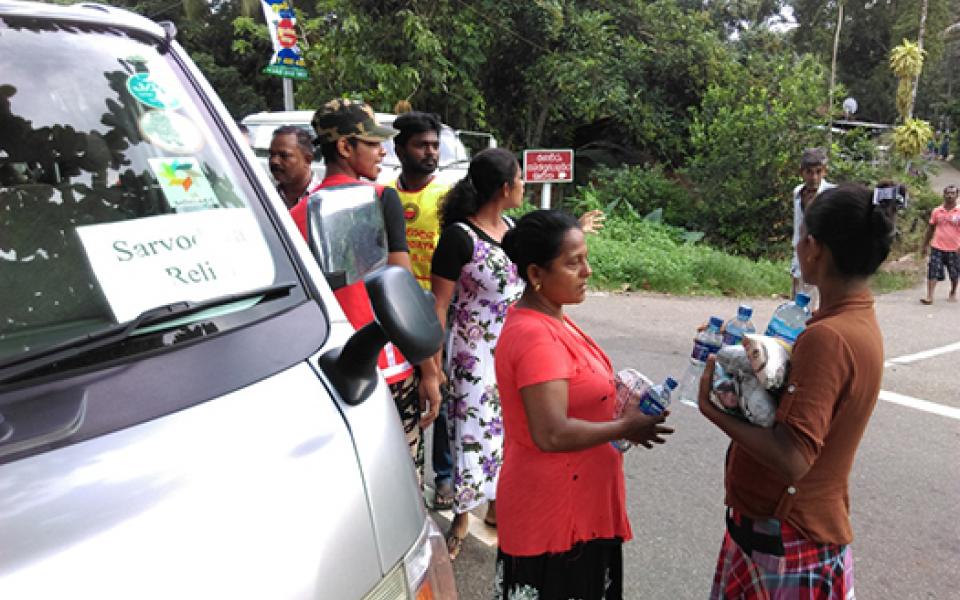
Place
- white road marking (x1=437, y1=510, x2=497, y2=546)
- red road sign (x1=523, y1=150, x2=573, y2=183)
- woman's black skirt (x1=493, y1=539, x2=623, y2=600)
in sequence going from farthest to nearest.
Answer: red road sign (x1=523, y1=150, x2=573, y2=183)
white road marking (x1=437, y1=510, x2=497, y2=546)
woman's black skirt (x1=493, y1=539, x2=623, y2=600)

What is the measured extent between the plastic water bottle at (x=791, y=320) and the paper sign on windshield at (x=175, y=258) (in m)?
1.33

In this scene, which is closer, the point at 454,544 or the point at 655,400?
the point at 655,400

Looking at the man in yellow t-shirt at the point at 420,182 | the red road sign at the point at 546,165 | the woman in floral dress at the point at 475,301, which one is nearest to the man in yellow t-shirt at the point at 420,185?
the man in yellow t-shirt at the point at 420,182

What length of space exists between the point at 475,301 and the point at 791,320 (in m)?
1.40

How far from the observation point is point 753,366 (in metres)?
1.66

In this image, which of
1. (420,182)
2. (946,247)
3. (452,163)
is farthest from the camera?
(946,247)

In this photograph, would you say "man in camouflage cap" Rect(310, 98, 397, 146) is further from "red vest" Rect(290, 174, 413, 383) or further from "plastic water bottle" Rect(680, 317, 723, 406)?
"plastic water bottle" Rect(680, 317, 723, 406)

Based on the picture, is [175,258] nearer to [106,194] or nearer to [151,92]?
[106,194]

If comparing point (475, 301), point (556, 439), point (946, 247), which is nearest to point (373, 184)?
point (475, 301)

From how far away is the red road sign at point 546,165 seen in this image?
9078 mm

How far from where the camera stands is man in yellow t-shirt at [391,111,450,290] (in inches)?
134

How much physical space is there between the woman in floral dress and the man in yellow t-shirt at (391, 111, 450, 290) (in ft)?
1.15

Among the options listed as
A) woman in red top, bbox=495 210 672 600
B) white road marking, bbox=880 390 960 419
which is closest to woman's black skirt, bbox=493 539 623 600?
woman in red top, bbox=495 210 672 600

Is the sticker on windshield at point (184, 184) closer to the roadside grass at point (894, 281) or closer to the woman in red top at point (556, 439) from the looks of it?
the woman in red top at point (556, 439)
